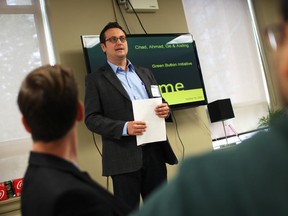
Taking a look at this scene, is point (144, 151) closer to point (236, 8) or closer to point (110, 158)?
point (110, 158)

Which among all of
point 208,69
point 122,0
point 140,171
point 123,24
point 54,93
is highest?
point 122,0

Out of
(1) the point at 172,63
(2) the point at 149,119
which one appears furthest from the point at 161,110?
(1) the point at 172,63

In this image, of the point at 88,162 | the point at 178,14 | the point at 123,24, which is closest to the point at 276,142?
the point at 88,162

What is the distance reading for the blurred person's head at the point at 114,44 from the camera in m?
2.38

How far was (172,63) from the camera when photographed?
355 cm

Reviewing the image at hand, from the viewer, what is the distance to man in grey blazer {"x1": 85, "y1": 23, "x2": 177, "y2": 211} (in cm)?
210

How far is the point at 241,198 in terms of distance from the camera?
0.30 meters

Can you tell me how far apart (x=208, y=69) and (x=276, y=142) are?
4.08 metres

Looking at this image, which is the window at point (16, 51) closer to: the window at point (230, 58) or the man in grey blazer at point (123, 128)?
the man in grey blazer at point (123, 128)

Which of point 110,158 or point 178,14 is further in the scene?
point 178,14

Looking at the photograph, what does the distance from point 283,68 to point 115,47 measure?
6.96 ft

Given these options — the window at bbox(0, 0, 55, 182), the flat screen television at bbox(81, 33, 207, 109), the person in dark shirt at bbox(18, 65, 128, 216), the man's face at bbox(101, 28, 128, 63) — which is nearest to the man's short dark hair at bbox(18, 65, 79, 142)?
the person in dark shirt at bbox(18, 65, 128, 216)

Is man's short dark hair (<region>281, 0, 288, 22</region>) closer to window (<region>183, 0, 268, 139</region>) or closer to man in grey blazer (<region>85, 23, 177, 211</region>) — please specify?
man in grey blazer (<region>85, 23, 177, 211</region>)

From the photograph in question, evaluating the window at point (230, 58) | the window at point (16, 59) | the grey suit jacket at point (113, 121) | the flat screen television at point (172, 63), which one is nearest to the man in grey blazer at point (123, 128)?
the grey suit jacket at point (113, 121)
